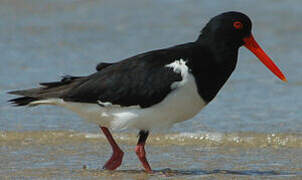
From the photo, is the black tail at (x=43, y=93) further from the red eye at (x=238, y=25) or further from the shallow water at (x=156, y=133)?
the red eye at (x=238, y=25)

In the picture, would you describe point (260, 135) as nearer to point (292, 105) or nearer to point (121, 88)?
point (292, 105)

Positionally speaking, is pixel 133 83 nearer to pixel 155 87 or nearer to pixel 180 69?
pixel 155 87

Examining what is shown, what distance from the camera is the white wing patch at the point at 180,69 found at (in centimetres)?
684

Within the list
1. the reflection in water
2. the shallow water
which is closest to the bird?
the reflection in water

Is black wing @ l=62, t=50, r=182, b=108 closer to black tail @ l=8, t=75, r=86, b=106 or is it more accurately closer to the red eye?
black tail @ l=8, t=75, r=86, b=106

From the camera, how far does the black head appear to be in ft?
23.9

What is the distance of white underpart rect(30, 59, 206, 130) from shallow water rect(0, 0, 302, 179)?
0.51 meters

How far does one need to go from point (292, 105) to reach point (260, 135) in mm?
1457

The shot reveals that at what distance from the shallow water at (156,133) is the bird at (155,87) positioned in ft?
1.81

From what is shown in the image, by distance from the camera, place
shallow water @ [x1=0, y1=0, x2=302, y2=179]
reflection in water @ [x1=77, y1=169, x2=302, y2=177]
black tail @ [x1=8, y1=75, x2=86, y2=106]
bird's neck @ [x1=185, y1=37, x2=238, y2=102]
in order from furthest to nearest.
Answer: shallow water @ [x1=0, y1=0, x2=302, y2=179], black tail @ [x1=8, y1=75, x2=86, y2=106], reflection in water @ [x1=77, y1=169, x2=302, y2=177], bird's neck @ [x1=185, y1=37, x2=238, y2=102]

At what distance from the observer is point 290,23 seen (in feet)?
48.1

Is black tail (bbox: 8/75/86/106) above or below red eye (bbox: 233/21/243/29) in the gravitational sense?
below

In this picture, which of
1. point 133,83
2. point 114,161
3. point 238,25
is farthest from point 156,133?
point 238,25

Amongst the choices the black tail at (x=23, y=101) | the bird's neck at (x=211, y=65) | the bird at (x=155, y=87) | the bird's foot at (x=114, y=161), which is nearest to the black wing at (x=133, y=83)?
the bird at (x=155, y=87)
